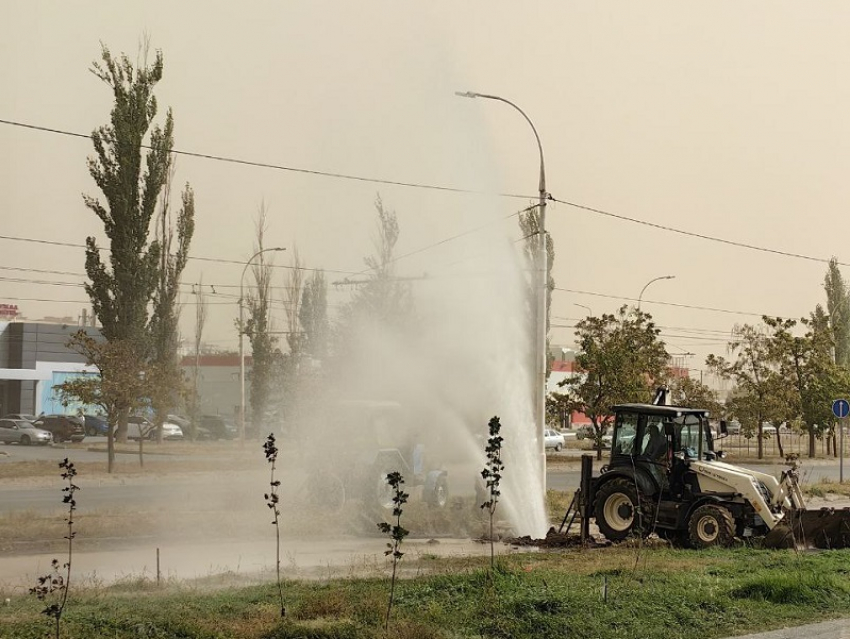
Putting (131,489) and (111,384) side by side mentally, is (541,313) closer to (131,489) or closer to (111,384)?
(131,489)

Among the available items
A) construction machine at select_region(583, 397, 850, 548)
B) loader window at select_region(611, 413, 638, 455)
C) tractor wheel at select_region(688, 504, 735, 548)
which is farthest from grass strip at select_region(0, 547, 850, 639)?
loader window at select_region(611, 413, 638, 455)

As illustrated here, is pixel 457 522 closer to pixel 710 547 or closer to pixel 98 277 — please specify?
pixel 710 547

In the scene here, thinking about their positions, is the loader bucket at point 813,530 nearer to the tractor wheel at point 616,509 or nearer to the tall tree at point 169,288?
the tractor wheel at point 616,509

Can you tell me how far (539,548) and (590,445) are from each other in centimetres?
4776

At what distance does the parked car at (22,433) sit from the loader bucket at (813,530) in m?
45.5

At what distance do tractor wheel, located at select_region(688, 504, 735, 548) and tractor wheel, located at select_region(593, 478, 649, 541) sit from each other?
1091mm

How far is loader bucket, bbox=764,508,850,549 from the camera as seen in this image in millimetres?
15891

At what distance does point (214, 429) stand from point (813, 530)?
1999 inches

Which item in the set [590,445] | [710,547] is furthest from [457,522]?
[590,445]

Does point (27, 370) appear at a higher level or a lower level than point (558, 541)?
higher

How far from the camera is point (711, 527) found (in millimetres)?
16406

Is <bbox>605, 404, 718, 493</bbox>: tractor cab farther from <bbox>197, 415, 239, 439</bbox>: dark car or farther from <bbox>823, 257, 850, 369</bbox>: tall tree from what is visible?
<bbox>823, 257, 850, 369</bbox>: tall tree

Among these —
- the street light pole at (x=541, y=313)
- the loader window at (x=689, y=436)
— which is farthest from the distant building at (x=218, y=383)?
the loader window at (x=689, y=436)

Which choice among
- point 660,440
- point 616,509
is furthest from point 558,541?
point 660,440
